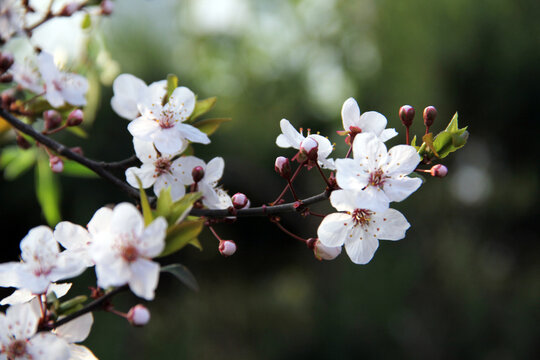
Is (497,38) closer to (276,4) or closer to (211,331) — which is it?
(276,4)

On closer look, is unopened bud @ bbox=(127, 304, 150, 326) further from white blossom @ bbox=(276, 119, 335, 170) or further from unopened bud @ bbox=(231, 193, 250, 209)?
white blossom @ bbox=(276, 119, 335, 170)

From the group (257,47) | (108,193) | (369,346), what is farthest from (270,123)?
(369,346)

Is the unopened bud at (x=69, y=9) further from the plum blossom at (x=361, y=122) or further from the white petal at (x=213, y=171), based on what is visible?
the plum blossom at (x=361, y=122)

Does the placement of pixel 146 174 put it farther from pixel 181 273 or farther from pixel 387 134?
pixel 387 134

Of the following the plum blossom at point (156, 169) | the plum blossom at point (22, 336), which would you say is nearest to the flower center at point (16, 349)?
the plum blossom at point (22, 336)

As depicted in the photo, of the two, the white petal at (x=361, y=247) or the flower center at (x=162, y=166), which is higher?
the flower center at (x=162, y=166)

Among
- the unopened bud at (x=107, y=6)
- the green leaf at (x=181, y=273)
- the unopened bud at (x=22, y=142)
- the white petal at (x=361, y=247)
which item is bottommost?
the white petal at (x=361, y=247)

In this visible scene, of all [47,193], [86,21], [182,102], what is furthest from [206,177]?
[47,193]
